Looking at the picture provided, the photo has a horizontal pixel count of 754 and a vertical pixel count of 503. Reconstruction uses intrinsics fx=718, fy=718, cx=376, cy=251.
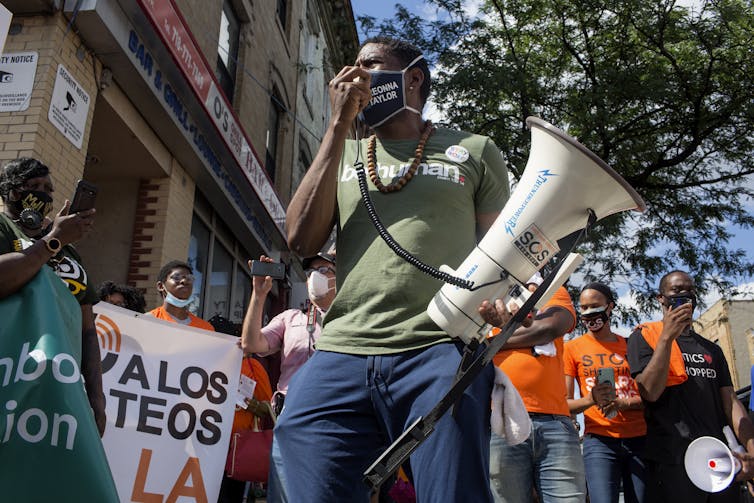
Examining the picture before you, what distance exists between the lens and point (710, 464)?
4434 millimetres

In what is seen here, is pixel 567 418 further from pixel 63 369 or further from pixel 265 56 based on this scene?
pixel 265 56

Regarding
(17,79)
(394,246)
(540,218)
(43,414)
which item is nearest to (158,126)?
(17,79)

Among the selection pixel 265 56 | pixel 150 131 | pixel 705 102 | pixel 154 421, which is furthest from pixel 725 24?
pixel 154 421

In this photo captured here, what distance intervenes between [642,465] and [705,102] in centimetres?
968

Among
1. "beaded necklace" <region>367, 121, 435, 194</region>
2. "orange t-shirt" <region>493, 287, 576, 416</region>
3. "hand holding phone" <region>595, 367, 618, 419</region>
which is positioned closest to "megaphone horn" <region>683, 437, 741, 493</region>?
"hand holding phone" <region>595, 367, 618, 419</region>

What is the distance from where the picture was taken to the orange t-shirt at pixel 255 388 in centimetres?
527

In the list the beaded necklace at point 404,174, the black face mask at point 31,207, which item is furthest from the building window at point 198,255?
the beaded necklace at point 404,174

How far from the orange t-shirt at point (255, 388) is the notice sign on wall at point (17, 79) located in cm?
281

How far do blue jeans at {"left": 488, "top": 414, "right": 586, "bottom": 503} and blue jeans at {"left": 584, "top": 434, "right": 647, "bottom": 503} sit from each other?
895 millimetres

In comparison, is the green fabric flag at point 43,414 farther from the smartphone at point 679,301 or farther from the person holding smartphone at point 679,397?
the smartphone at point 679,301

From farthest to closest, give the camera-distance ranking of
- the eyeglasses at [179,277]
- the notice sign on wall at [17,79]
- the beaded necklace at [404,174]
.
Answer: the notice sign on wall at [17,79] < the eyeglasses at [179,277] < the beaded necklace at [404,174]

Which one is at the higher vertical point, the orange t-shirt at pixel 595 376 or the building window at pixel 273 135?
the building window at pixel 273 135

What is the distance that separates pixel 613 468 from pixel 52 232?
370cm

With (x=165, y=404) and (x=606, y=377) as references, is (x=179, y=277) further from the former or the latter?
(x=606, y=377)
